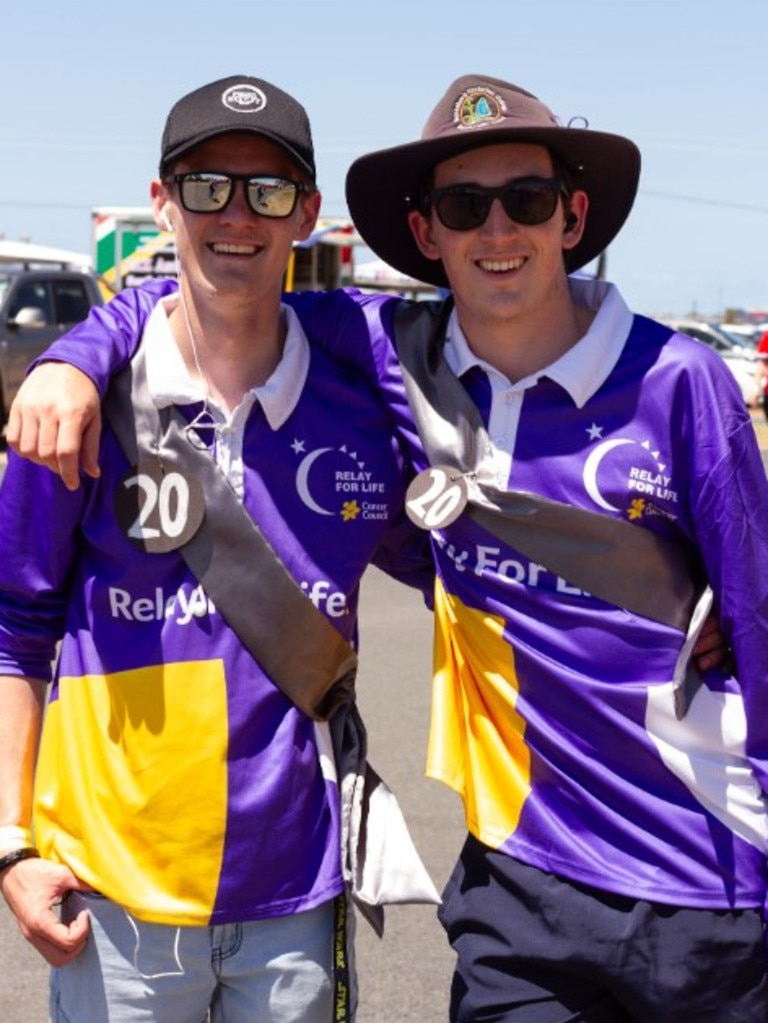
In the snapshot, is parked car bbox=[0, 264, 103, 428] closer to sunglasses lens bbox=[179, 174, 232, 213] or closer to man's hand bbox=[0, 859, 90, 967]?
sunglasses lens bbox=[179, 174, 232, 213]

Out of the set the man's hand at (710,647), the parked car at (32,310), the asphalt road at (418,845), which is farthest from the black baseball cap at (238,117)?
the parked car at (32,310)

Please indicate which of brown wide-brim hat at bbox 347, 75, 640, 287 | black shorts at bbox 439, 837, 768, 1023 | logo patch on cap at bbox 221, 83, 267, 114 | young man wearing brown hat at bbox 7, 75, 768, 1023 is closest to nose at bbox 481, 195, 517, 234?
young man wearing brown hat at bbox 7, 75, 768, 1023

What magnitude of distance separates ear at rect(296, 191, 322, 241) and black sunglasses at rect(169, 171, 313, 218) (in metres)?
0.08

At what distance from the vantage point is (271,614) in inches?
95.2

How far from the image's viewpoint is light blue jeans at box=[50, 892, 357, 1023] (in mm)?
2359

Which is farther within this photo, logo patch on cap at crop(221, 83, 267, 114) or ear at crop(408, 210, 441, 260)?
ear at crop(408, 210, 441, 260)

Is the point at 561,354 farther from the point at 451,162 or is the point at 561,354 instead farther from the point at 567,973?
the point at 567,973

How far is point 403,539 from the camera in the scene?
9.08 feet

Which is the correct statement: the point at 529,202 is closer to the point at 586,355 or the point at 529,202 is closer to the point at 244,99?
the point at 586,355

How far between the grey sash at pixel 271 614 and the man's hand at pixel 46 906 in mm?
434

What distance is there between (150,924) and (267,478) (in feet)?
2.39

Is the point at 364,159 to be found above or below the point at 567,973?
above

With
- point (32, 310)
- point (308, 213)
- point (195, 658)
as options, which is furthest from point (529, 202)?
point (32, 310)

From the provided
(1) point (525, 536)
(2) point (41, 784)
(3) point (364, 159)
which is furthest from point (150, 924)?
(3) point (364, 159)
